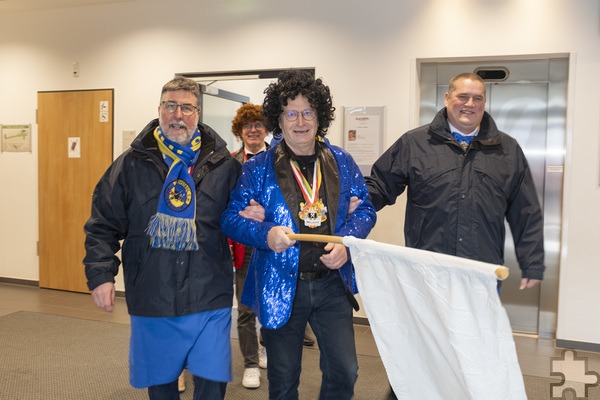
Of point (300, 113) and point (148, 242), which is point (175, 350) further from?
point (300, 113)

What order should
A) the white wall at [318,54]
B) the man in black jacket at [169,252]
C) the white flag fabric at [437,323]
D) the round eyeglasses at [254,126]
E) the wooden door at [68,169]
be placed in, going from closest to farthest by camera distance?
1. the white flag fabric at [437,323]
2. the man in black jacket at [169,252]
3. the round eyeglasses at [254,126]
4. the white wall at [318,54]
5. the wooden door at [68,169]

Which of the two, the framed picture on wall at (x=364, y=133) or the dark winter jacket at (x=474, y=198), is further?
the framed picture on wall at (x=364, y=133)

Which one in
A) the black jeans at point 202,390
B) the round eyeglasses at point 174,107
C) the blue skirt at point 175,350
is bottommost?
the black jeans at point 202,390

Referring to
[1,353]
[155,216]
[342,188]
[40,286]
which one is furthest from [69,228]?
[342,188]

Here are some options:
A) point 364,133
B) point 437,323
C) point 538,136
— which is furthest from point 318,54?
point 437,323

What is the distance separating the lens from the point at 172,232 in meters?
2.39

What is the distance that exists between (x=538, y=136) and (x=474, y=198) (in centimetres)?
256

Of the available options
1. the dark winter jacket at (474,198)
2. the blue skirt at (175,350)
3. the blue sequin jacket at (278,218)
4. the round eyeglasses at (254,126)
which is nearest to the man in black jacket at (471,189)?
the dark winter jacket at (474,198)

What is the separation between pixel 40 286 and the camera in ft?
22.4

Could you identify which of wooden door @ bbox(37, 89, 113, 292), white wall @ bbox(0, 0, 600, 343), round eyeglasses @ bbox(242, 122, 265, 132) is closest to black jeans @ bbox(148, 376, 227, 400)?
round eyeglasses @ bbox(242, 122, 265, 132)

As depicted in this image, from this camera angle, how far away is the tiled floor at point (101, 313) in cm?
444

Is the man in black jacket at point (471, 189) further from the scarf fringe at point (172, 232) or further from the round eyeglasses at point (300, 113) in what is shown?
the scarf fringe at point (172, 232)

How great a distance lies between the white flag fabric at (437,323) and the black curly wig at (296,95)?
800mm

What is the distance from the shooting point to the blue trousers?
236 centimetres
